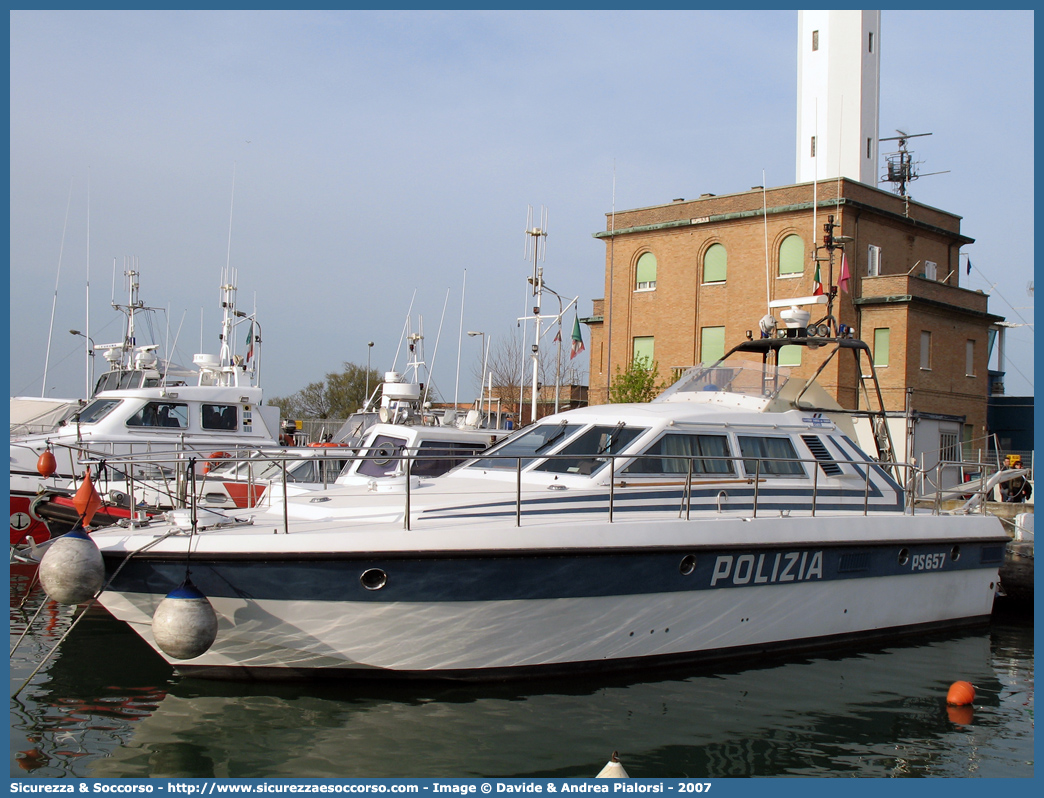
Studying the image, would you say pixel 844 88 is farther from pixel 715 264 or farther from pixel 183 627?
pixel 183 627

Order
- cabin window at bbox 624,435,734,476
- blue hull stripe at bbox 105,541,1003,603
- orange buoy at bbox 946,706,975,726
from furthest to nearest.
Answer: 1. cabin window at bbox 624,435,734,476
2. orange buoy at bbox 946,706,975,726
3. blue hull stripe at bbox 105,541,1003,603

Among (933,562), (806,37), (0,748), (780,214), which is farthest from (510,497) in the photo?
(806,37)

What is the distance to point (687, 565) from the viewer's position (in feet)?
25.1

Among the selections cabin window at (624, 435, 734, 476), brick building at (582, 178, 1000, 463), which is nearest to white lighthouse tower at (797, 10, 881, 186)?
brick building at (582, 178, 1000, 463)

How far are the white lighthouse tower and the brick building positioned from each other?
3.23m

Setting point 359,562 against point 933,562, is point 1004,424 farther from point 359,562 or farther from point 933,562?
point 359,562

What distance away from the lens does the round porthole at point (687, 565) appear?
7.60 m

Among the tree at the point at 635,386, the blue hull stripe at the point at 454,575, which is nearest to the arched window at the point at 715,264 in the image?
the tree at the point at 635,386

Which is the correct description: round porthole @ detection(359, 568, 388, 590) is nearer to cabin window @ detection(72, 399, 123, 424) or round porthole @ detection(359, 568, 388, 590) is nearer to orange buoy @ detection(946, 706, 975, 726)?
orange buoy @ detection(946, 706, 975, 726)

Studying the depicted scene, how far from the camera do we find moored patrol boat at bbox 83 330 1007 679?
667 cm

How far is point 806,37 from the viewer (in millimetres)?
30531

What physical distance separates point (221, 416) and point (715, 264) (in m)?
16.9

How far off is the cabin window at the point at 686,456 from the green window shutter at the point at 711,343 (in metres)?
18.7

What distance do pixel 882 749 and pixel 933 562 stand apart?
12.1 feet
